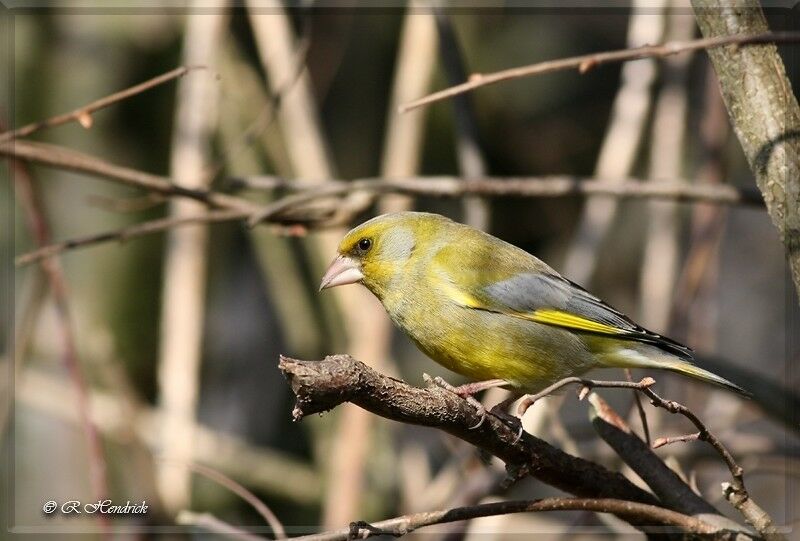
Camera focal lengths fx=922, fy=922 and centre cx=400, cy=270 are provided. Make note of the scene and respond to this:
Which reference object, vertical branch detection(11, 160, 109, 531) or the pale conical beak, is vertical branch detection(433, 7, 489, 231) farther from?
vertical branch detection(11, 160, 109, 531)

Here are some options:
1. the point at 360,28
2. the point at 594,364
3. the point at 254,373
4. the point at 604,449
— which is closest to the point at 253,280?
the point at 254,373

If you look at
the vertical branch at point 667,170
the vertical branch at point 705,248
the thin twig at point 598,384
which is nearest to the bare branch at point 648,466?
the thin twig at point 598,384

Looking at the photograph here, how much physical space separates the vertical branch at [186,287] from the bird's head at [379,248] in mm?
1044

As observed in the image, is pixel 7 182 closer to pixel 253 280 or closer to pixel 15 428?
pixel 15 428

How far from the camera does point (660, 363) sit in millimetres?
3041

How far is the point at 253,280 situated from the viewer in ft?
21.6

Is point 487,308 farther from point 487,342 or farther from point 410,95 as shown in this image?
point 410,95

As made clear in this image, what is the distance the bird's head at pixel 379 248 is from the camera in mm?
3436

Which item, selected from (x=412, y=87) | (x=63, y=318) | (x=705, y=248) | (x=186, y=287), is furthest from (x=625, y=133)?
(x=63, y=318)

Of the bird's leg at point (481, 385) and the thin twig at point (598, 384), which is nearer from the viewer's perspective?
the thin twig at point (598, 384)

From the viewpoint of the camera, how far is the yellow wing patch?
→ 3195 mm

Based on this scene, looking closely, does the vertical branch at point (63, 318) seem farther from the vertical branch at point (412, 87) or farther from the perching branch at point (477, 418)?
the perching branch at point (477, 418)

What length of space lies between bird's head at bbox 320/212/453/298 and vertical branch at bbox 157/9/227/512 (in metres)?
1.04

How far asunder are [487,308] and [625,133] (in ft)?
4.71
